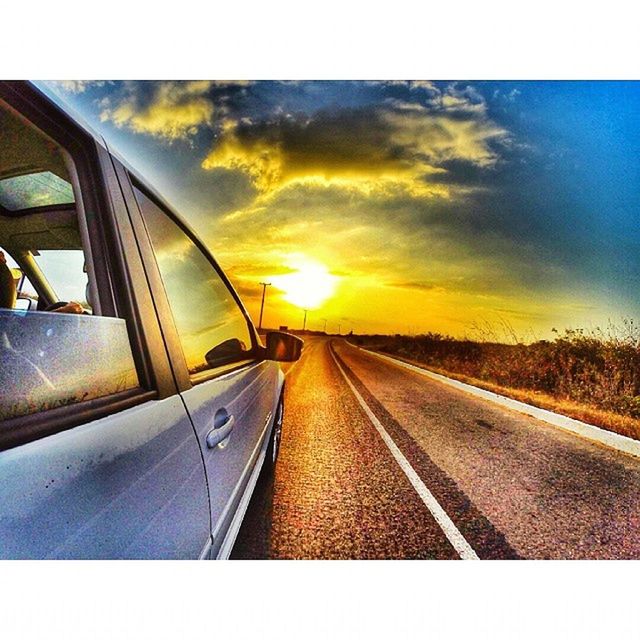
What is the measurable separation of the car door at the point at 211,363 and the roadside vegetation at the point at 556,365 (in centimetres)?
230

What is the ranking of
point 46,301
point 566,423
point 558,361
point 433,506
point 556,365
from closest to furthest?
point 46,301 → point 433,506 → point 566,423 → point 558,361 → point 556,365

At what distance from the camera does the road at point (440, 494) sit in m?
2.15

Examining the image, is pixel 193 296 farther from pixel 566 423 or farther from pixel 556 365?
pixel 556 365

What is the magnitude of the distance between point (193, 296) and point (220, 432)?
1.65 ft

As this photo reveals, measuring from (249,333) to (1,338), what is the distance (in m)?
1.68

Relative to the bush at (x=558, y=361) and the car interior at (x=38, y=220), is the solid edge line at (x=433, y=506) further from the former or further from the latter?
the car interior at (x=38, y=220)

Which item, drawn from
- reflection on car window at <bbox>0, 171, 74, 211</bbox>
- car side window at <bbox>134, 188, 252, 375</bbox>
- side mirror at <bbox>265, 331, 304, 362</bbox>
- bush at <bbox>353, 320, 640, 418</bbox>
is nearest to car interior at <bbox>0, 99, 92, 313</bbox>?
reflection on car window at <bbox>0, 171, 74, 211</bbox>

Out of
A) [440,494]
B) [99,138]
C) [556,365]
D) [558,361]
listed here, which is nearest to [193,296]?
[99,138]

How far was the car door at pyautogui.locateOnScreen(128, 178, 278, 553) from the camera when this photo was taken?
4.05ft

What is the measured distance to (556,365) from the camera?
4.91 metres

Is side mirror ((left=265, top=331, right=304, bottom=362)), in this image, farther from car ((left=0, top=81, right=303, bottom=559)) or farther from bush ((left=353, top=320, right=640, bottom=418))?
bush ((left=353, top=320, right=640, bottom=418))
